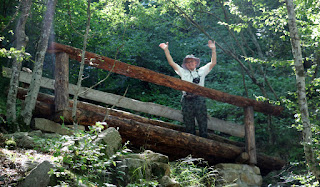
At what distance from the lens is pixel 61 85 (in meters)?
5.92

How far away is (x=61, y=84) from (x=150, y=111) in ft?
7.89

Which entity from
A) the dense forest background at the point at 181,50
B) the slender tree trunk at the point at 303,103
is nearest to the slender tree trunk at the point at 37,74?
the dense forest background at the point at 181,50

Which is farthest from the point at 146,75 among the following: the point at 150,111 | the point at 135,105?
the point at 150,111

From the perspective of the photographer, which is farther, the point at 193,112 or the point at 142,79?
the point at 193,112

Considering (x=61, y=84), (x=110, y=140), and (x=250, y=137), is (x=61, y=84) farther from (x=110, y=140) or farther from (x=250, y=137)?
(x=250, y=137)

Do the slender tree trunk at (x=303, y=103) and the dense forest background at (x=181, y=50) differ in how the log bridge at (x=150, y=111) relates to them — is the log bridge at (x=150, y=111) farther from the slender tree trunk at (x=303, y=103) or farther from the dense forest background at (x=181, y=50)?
the slender tree trunk at (x=303, y=103)

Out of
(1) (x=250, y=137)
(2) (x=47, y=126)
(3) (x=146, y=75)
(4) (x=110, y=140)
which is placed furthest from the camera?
(1) (x=250, y=137)

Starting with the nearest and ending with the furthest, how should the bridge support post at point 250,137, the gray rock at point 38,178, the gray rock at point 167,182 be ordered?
1. the gray rock at point 38,178
2. the gray rock at point 167,182
3. the bridge support post at point 250,137

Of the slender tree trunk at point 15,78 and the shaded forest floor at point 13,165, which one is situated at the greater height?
the slender tree trunk at point 15,78

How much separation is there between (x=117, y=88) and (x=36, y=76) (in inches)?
253

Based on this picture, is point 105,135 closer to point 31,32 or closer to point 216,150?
point 216,150

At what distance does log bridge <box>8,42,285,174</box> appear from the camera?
596 centimetres

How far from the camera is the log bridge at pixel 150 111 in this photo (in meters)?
5.96

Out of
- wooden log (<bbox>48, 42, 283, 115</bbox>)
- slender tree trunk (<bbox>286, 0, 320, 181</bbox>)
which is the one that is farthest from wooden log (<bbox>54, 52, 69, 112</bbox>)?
slender tree trunk (<bbox>286, 0, 320, 181</bbox>)
